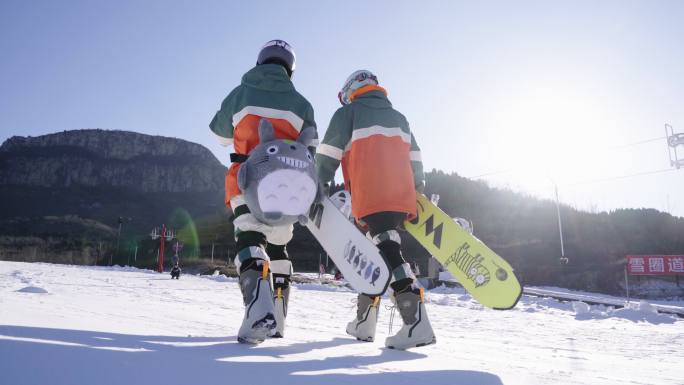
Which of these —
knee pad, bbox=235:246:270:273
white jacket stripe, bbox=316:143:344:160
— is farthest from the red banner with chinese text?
knee pad, bbox=235:246:270:273

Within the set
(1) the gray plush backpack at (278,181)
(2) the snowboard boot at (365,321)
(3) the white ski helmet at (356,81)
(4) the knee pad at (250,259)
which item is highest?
(3) the white ski helmet at (356,81)

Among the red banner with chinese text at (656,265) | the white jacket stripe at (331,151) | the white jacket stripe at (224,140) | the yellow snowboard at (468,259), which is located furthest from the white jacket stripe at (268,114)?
the red banner with chinese text at (656,265)

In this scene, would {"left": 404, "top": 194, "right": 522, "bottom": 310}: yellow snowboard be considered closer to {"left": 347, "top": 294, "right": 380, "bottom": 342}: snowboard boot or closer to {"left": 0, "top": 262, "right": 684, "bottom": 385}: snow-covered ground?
{"left": 0, "top": 262, "right": 684, "bottom": 385}: snow-covered ground

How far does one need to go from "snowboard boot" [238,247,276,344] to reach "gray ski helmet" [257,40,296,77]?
1.37 meters

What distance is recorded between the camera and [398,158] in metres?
2.67

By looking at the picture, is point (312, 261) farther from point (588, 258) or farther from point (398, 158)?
point (398, 158)

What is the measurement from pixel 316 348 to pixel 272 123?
4.19 ft

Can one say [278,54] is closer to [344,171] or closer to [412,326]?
[344,171]

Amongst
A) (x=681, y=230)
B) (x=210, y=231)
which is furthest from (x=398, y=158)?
(x=210, y=231)

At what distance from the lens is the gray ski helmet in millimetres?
2725

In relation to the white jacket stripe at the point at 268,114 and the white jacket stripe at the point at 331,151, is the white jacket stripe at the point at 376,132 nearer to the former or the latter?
the white jacket stripe at the point at 331,151

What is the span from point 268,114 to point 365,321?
1.41 meters

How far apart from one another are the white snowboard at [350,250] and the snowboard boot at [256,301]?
48 cm

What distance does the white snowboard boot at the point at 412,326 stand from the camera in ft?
6.85
